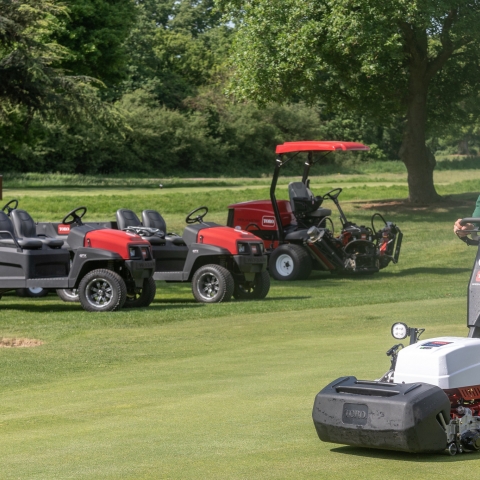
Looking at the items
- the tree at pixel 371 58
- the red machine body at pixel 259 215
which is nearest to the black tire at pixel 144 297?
the red machine body at pixel 259 215

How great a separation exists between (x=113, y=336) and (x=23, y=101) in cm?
1184

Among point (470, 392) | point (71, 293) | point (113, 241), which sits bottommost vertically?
point (71, 293)

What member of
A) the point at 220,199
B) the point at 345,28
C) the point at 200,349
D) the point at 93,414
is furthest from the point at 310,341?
the point at 220,199

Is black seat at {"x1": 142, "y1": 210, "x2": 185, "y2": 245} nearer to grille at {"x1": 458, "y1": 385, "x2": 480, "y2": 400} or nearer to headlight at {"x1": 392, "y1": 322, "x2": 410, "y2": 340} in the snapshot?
headlight at {"x1": 392, "y1": 322, "x2": 410, "y2": 340}

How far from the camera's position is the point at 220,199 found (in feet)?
121

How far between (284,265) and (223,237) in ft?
13.8

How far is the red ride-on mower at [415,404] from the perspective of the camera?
5.12 metres

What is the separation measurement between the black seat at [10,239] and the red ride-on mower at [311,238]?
6.44 meters

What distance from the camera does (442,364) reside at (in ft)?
17.6

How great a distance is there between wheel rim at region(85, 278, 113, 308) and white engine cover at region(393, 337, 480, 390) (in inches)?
381

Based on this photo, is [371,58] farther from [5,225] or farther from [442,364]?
[442,364]

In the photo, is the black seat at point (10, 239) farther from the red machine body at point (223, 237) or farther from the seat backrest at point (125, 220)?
the red machine body at point (223, 237)

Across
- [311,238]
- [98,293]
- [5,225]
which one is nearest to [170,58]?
[311,238]

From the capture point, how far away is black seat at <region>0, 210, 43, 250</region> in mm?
15039
